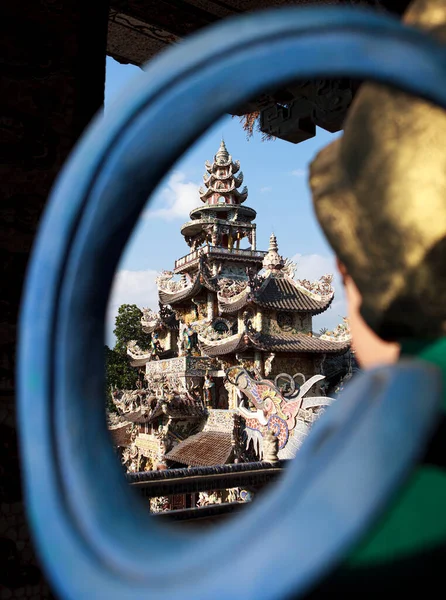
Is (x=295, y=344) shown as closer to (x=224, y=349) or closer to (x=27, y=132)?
(x=224, y=349)

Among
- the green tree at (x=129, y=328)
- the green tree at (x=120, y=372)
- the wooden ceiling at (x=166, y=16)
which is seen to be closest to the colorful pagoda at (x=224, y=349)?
the green tree at (x=120, y=372)

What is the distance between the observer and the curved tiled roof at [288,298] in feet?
54.3

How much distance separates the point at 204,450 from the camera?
1217 cm

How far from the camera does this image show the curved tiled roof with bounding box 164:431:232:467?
37.1 feet

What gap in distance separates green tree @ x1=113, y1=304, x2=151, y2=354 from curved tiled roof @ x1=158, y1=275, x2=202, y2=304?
637 centimetres

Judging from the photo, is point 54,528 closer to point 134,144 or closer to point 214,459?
point 134,144

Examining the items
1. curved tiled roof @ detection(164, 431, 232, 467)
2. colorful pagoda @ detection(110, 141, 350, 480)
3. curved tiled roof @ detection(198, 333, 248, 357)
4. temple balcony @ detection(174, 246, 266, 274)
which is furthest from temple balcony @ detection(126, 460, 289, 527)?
temple balcony @ detection(174, 246, 266, 274)

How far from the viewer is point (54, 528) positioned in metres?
0.45

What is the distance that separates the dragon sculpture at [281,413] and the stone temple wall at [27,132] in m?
6.54

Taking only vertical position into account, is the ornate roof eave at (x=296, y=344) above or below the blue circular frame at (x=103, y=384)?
above

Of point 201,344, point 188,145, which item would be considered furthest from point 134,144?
point 201,344

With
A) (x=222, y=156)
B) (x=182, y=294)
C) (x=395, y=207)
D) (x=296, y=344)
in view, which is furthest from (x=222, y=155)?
(x=395, y=207)

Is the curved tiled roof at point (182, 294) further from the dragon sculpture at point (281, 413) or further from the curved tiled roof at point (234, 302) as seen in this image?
the dragon sculpture at point (281, 413)

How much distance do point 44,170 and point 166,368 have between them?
15.9 meters
